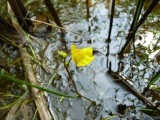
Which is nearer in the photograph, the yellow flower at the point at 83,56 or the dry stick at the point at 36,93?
the yellow flower at the point at 83,56

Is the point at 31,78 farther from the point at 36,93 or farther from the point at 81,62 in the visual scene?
the point at 81,62

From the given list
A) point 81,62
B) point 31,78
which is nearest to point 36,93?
point 31,78

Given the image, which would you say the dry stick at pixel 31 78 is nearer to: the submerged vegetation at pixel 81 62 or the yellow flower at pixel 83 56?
the submerged vegetation at pixel 81 62

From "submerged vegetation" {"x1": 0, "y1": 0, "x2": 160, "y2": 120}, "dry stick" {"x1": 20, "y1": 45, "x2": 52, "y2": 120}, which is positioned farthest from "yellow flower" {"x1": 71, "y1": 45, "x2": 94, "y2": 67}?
"dry stick" {"x1": 20, "y1": 45, "x2": 52, "y2": 120}

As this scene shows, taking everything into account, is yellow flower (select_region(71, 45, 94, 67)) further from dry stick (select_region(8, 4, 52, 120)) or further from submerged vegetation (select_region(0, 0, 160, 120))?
dry stick (select_region(8, 4, 52, 120))

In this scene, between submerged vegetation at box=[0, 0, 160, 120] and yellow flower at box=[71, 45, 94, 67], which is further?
submerged vegetation at box=[0, 0, 160, 120]

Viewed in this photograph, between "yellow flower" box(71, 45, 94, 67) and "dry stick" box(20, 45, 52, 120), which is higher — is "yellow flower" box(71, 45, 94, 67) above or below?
above

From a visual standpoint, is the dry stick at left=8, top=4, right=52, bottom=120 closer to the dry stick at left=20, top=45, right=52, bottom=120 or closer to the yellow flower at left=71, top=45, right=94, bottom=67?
the dry stick at left=20, top=45, right=52, bottom=120

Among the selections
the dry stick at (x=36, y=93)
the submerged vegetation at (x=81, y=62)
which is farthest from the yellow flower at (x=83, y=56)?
the dry stick at (x=36, y=93)

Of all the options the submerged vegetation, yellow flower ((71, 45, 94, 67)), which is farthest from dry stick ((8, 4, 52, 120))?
yellow flower ((71, 45, 94, 67))

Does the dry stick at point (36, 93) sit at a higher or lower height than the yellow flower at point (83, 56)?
lower

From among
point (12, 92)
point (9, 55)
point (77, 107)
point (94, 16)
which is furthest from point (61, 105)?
point (94, 16)
